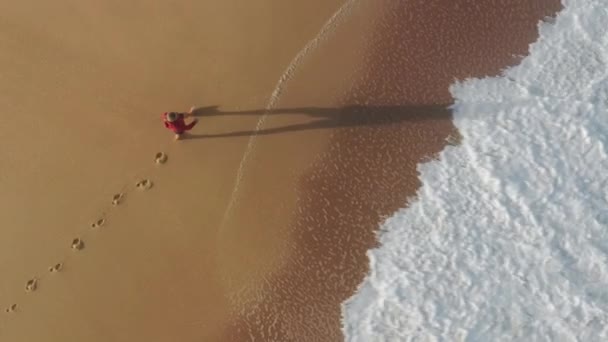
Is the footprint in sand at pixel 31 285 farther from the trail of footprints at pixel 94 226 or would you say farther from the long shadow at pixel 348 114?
the long shadow at pixel 348 114

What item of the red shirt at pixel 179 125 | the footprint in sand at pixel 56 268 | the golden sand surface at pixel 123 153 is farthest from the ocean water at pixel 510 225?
the footprint in sand at pixel 56 268

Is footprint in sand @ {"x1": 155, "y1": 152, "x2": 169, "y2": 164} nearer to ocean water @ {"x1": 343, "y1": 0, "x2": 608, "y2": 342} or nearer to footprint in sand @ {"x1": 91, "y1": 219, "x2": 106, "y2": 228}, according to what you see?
footprint in sand @ {"x1": 91, "y1": 219, "x2": 106, "y2": 228}

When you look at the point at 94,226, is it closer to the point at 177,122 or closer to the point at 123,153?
the point at 123,153

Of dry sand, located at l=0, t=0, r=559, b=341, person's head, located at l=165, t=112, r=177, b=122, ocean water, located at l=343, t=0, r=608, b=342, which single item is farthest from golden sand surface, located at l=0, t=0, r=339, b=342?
ocean water, located at l=343, t=0, r=608, b=342

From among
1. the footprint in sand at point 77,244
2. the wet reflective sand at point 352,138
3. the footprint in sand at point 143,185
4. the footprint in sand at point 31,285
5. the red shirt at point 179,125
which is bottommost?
the wet reflective sand at point 352,138

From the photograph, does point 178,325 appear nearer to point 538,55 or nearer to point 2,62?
point 2,62

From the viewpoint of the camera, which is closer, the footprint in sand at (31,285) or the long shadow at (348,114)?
the footprint in sand at (31,285)

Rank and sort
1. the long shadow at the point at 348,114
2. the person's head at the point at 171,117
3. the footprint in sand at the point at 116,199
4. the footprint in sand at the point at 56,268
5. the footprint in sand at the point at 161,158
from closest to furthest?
1. the person's head at the point at 171,117
2. the footprint in sand at the point at 56,268
3. the footprint in sand at the point at 116,199
4. the footprint in sand at the point at 161,158
5. the long shadow at the point at 348,114
